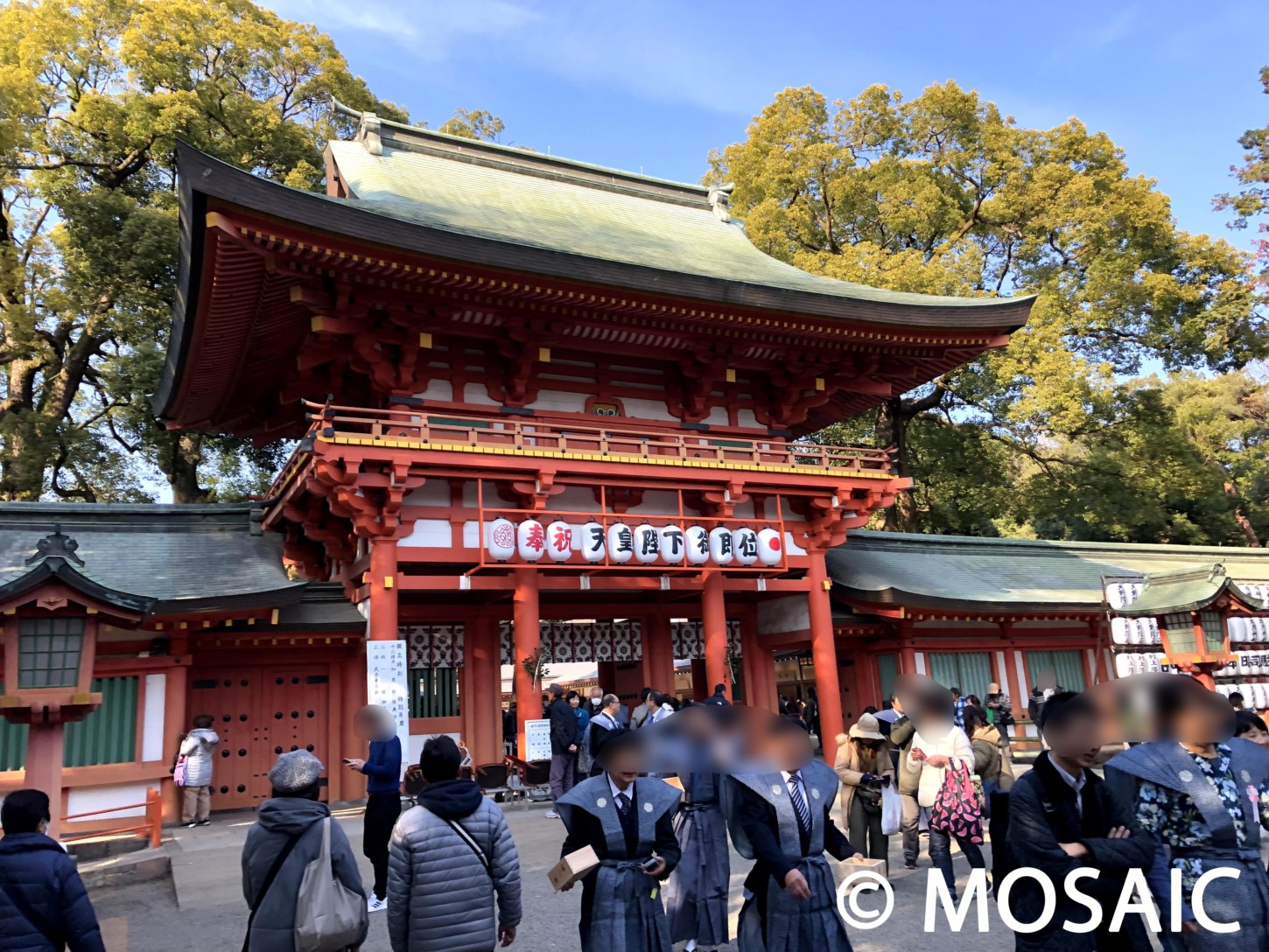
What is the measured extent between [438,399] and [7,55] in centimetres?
1934

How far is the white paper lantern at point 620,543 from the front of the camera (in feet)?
42.8

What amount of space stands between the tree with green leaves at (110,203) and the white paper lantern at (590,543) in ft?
45.2

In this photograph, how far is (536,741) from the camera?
12.0 metres

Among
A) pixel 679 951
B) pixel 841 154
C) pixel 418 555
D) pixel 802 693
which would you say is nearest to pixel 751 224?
pixel 841 154

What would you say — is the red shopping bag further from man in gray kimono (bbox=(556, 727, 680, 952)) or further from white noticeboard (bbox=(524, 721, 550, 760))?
white noticeboard (bbox=(524, 721, 550, 760))

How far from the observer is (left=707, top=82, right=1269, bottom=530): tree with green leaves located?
26.3m

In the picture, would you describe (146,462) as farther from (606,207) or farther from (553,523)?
(553,523)

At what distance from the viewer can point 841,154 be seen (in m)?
29.0

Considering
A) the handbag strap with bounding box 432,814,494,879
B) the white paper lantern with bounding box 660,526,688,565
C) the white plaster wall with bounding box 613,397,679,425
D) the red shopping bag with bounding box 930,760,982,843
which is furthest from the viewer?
the white plaster wall with bounding box 613,397,679,425

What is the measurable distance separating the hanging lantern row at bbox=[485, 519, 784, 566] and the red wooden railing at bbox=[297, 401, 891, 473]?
44.7 inches

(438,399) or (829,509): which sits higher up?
(438,399)

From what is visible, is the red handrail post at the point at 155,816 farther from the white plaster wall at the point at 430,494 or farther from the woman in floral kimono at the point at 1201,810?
the woman in floral kimono at the point at 1201,810

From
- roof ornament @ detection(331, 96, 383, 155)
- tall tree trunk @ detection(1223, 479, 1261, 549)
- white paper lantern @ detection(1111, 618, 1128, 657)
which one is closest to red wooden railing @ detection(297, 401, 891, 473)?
white paper lantern @ detection(1111, 618, 1128, 657)

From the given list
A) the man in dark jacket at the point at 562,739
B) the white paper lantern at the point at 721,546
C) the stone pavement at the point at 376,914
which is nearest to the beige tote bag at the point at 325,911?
the stone pavement at the point at 376,914
